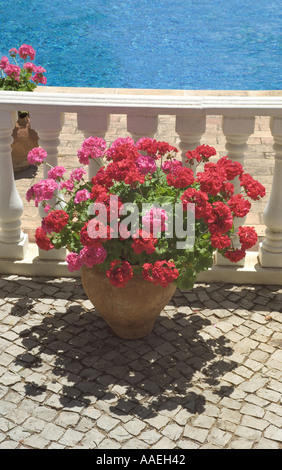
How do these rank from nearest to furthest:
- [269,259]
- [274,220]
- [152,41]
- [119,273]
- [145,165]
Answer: [119,273]
[145,165]
[274,220]
[269,259]
[152,41]

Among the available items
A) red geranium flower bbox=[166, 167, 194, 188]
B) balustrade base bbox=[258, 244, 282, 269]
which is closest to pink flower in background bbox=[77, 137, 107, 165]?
red geranium flower bbox=[166, 167, 194, 188]

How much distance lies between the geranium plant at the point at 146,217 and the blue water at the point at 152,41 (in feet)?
27.9

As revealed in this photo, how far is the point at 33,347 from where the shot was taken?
5.40 meters

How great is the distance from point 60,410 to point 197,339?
124cm

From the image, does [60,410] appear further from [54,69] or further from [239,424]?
[54,69]

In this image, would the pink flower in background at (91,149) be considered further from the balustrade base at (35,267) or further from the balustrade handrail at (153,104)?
the balustrade base at (35,267)

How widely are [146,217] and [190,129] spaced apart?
1161 mm

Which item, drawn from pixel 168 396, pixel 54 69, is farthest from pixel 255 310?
pixel 54 69

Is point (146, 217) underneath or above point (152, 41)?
underneath

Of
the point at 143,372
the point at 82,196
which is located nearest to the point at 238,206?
the point at 82,196

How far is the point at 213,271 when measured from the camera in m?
6.14

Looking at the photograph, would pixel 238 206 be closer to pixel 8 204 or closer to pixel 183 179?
pixel 183 179

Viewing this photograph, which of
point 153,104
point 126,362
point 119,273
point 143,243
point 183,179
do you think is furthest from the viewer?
point 153,104

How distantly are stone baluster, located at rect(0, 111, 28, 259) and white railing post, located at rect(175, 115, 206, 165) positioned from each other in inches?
51.8
